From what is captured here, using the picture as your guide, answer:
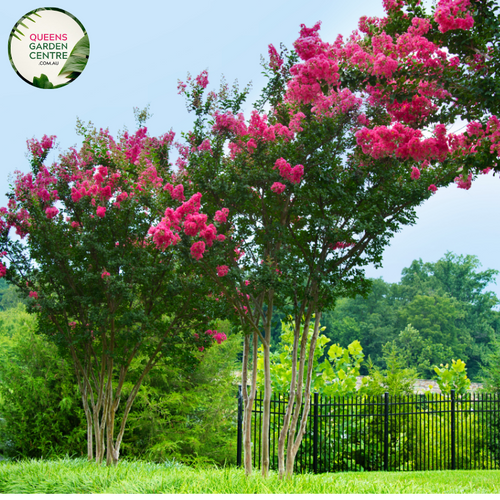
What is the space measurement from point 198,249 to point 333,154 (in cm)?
176

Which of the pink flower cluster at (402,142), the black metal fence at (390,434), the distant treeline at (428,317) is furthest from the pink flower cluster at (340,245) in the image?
the distant treeline at (428,317)

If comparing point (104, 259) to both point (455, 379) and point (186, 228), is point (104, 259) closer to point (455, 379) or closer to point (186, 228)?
point (186, 228)

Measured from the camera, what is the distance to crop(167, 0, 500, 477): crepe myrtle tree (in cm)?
431

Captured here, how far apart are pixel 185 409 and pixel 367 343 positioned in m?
25.8

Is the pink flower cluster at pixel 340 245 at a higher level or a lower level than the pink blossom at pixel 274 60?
lower

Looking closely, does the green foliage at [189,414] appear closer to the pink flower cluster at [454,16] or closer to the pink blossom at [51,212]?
the pink blossom at [51,212]

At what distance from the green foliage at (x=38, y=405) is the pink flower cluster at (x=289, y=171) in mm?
6459

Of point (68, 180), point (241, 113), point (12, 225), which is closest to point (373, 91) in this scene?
point (241, 113)

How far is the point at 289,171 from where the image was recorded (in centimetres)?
446

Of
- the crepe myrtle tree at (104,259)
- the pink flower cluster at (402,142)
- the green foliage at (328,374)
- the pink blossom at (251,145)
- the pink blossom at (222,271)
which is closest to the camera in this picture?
the pink flower cluster at (402,142)

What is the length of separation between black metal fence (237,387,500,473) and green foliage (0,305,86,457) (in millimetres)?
3543

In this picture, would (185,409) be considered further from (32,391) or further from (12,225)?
(12,225)

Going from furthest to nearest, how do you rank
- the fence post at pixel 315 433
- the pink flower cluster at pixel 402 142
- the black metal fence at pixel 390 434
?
1. the black metal fence at pixel 390 434
2. the fence post at pixel 315 433
3. the pink flower cluster at pixel 402 142

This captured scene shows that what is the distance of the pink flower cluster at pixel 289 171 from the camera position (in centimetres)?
443
